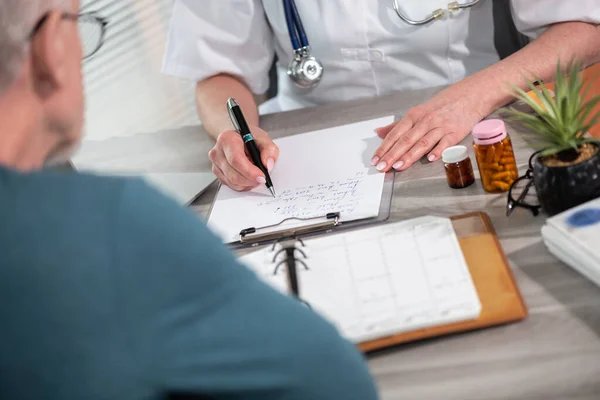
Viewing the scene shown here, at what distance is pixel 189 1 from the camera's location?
64.8 inches

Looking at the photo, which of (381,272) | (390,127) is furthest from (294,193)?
(381,272)

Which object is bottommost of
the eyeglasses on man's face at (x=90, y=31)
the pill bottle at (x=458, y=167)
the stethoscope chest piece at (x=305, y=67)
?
the pill bottle at (x=458, y=167)

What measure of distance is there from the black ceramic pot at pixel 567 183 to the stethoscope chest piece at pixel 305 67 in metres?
0.74

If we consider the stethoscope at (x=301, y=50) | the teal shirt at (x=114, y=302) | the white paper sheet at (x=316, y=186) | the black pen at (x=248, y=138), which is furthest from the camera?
the stethoscope at (x=301, y=50)

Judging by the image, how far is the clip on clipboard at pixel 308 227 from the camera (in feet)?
3.55

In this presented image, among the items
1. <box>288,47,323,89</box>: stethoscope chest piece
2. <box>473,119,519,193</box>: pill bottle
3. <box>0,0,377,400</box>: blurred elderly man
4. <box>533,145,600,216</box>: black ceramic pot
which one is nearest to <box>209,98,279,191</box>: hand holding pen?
<box>288,47,323,89</box>: stethoscope chest piece

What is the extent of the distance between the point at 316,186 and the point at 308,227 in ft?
0.50

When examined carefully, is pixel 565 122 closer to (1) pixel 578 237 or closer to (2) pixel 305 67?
(1) pixel 578 237

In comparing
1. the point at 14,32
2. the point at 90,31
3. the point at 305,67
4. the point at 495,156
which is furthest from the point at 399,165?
the point at 14,32

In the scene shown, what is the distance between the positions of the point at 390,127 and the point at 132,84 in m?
1.14

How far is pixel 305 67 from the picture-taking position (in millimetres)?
1579

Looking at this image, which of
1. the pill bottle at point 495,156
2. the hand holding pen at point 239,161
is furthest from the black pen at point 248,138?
the pill bottle at point 495,156

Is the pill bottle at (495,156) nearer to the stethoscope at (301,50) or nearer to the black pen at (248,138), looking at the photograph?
the black pen at (248,138)

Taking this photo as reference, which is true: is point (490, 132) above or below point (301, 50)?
below
